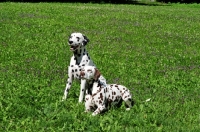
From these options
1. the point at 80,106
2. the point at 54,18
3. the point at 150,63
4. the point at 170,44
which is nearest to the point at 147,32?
the point at 170,44

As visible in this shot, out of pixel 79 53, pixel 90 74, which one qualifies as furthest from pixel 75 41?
pixel 90 74

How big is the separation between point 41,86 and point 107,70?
130 inches

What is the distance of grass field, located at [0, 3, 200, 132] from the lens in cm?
828

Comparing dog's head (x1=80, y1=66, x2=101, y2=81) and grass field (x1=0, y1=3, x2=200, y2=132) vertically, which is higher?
dog's head (x1=80, y1=66, x2=101, y2=81)

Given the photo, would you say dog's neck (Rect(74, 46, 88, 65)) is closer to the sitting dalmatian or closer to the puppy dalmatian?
the puppy dalmatian

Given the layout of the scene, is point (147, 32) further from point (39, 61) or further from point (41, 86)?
point (41, 86)

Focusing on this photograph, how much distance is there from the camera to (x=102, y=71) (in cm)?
1323

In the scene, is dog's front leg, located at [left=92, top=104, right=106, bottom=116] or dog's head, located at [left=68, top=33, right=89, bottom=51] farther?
dog's head, located at [left=68, top=33, right=89, bottom=51]

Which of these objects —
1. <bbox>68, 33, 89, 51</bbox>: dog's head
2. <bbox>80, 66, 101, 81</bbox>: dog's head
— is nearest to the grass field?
<bbox>80, 66, 101, 81</bbox>: dog's head

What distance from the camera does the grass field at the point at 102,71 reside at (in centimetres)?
828

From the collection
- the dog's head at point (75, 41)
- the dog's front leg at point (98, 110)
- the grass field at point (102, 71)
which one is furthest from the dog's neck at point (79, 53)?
the dog's front leg at point (98, 110)

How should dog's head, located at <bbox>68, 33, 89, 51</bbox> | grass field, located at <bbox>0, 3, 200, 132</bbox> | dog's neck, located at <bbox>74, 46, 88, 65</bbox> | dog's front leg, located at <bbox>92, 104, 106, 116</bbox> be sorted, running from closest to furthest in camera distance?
1. grass field, located at <bbox>0, 3, 200, 132</bbox>
2. dog's front leg, located at <bbox>92, 104, 106, 116</bbox>
3. dog's head, located at <bbox>68, 33, 89, 51</bbox>
4. dog's neck, located at <bbox>74, 46, 88, 65</bbox>

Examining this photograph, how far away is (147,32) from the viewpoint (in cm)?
2400

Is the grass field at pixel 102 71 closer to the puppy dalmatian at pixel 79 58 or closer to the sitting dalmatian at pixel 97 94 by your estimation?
the sitting dalmatian at pixel 97 94
